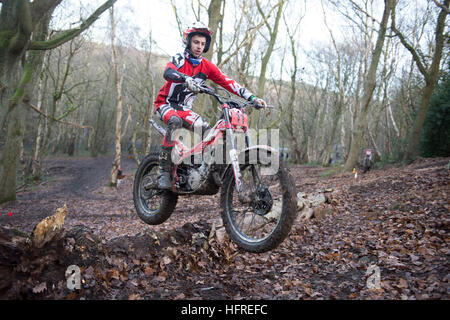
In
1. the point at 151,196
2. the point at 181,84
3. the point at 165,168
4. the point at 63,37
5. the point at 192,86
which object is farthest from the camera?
the point at 63,37

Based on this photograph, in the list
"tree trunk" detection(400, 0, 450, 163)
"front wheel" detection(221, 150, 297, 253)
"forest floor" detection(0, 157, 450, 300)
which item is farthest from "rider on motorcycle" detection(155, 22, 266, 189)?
"tree trunk" detection(400, 0, 450, 163)

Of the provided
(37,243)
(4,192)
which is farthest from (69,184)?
(37,243)

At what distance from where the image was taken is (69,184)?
856 inches

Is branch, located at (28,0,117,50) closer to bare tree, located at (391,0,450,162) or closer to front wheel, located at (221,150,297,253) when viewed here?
front wheel, located at (221,150,297,253)

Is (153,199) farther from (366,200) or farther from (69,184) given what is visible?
(69,184)

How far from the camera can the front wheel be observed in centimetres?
332

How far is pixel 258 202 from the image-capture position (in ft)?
11.9

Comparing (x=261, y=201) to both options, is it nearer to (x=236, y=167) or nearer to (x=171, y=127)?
(x=236, y=167)

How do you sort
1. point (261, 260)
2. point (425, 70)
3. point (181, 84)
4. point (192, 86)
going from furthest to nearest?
1. point (425, 70)
2. point (261, 260)
3. point (181, 84)
4. point (192, 86)

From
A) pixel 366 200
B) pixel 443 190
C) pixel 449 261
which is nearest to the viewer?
pixel 449 261

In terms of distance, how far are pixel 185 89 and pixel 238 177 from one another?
1433 millimetres

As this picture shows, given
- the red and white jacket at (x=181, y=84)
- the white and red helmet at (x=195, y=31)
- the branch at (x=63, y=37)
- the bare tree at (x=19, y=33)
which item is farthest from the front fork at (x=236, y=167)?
the branch at (x=63, y=37)

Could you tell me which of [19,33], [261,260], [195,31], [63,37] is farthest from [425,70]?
[19,33]
